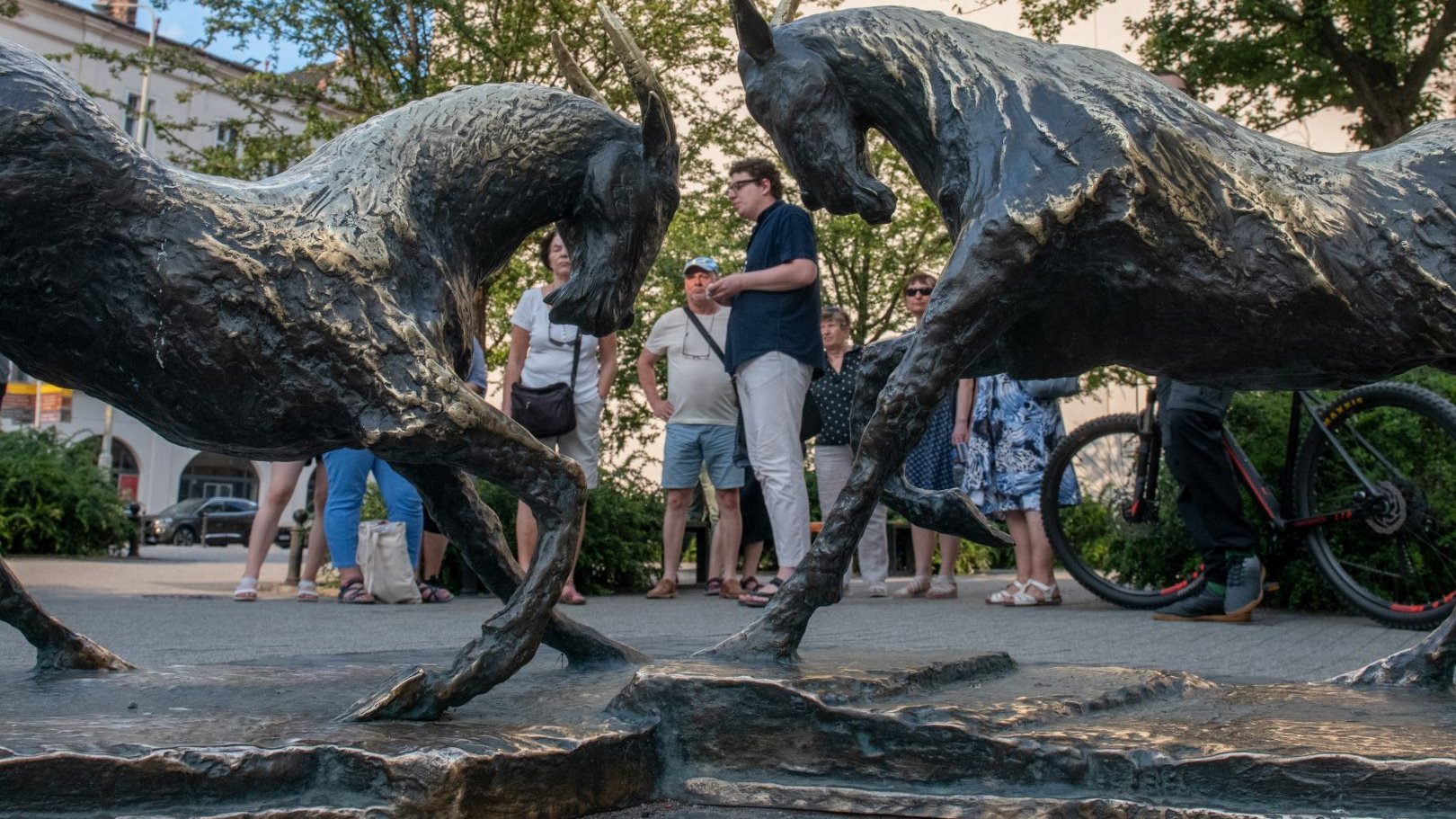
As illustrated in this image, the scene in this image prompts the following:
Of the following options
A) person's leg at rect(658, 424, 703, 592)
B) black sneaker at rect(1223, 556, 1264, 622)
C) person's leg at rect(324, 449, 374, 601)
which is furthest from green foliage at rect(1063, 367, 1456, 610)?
person's leg at rect(324, 449, 374, 601)

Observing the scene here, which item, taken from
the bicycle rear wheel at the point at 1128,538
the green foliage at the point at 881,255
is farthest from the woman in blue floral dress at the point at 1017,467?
the green foliage at the point at 881,255

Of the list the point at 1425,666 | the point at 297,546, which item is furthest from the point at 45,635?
the point at 297,546

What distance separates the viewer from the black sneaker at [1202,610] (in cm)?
704

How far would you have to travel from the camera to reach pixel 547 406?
25.2 feet

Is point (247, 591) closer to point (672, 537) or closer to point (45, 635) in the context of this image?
point (672, 537)

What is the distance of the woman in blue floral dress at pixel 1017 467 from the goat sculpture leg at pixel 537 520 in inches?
222

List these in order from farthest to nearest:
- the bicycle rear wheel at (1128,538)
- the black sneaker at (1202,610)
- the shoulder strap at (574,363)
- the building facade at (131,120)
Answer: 1. the building facade at (131,120)
2. the bicycle rear wheel at (1128,538)
3. the shoulder strap at (574,363)
4. the black sneaker at (1202,610)

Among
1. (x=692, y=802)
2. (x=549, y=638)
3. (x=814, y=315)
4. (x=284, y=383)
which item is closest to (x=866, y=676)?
(x=692, y=802)

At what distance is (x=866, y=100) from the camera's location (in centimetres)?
338

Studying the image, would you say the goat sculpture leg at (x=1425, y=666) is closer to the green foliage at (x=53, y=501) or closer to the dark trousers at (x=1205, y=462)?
the dark trousers at (x=1205, y=462)

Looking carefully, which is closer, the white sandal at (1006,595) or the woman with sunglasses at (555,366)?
the woman with sunglasses at (555,366)

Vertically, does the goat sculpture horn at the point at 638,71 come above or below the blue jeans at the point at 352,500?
above

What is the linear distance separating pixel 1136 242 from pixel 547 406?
509 centimetres

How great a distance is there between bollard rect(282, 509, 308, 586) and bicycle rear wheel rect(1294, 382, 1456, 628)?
7772 millimetres
